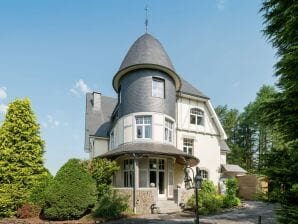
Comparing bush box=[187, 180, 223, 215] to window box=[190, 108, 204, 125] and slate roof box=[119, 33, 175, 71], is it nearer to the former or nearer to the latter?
window box=[190, 108, 204, 125]

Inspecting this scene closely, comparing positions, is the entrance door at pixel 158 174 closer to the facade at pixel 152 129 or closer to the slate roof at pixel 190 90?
the facade at pixel 152 129

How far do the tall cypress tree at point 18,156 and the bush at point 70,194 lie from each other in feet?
7.40

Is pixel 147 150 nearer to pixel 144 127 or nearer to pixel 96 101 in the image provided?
pixel 144 127

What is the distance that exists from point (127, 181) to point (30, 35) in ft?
44.7

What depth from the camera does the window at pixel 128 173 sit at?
2144 cm

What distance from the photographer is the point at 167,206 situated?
19.3 metres

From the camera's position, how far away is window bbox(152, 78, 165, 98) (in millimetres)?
22319

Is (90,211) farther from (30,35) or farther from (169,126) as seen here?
(30,35)

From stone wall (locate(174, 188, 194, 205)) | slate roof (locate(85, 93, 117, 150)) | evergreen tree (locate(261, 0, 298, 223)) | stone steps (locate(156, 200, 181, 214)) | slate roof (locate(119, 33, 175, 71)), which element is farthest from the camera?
slate roof (locate(85, 93, 117, 150))

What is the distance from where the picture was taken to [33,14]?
35.2ft

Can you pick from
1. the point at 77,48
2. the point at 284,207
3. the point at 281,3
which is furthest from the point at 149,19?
the point at 284,207

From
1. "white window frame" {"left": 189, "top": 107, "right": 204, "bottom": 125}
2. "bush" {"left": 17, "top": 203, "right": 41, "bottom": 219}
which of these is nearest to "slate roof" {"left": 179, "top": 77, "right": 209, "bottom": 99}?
"white window frame" {"left": 189, "top": 107, "right": 204, "bottom": 125}

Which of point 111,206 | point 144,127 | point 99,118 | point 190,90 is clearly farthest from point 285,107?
point 99,118

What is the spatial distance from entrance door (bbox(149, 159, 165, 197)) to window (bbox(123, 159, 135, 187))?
131 cm
